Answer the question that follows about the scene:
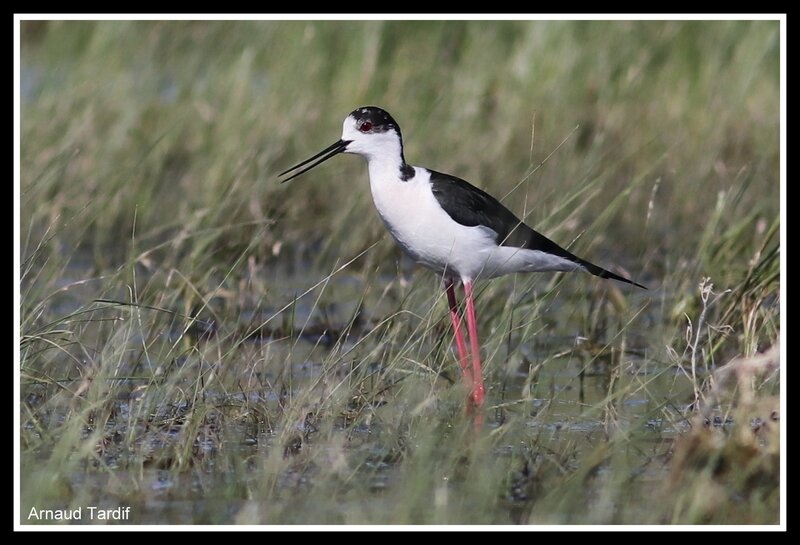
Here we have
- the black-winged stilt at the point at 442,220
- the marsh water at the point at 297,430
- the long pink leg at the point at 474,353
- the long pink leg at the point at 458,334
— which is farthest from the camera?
the black-winged stilt at the point at 442,220

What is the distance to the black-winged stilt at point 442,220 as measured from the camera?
16.3 feet

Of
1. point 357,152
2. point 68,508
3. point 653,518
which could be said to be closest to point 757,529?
point 653,518

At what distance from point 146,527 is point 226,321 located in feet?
6.66

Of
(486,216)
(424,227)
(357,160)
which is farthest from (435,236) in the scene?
(357,160)

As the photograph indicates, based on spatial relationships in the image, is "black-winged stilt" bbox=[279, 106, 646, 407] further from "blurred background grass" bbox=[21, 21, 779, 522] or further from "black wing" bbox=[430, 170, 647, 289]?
"blurred background grass" bbox=[21, 21, 779, 522]

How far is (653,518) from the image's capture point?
3.53 m

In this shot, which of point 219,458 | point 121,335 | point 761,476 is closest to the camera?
point 761,476

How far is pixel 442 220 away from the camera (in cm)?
497

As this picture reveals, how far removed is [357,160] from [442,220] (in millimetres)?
2698

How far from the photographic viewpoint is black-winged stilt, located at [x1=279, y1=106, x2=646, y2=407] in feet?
16.3

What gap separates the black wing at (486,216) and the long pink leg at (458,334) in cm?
32

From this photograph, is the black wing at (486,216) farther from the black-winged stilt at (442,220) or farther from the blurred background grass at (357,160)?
the blurred background grass at (357,160)

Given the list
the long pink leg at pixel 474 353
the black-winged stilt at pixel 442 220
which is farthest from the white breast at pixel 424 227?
the long pink leg at pixel 474 353

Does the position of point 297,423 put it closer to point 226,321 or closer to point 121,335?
point 121,335
